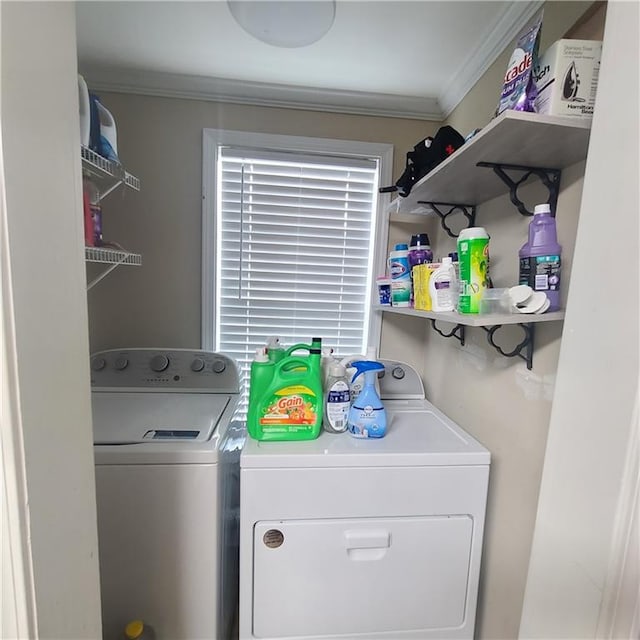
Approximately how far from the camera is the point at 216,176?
5.73 ft

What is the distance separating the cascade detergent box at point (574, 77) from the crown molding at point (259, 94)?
1041 mm

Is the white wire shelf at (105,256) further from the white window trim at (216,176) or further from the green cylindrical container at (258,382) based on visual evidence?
the green cylindrical container at (258,382)

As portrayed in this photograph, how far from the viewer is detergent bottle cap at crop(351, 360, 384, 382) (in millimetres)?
1256

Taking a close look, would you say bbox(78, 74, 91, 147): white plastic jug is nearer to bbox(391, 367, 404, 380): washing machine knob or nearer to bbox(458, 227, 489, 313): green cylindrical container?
bbox(458, 227, 489, 313): green cylindrical container

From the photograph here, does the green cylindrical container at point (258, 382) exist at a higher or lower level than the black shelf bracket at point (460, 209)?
lower

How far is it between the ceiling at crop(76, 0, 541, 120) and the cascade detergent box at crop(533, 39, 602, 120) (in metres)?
0.51

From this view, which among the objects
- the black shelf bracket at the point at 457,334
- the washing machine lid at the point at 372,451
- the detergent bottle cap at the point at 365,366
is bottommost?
the washing machine lid at the point at 372,451

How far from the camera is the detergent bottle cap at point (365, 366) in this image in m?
1.26

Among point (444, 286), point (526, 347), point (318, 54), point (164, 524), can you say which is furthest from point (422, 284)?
point (164, 524)

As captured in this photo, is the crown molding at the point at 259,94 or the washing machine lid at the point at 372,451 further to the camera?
the crown molding at the point at 259,94

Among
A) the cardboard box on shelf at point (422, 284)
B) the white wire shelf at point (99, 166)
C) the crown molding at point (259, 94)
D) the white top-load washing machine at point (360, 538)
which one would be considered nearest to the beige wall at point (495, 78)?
the crown molding at point (259, 94)

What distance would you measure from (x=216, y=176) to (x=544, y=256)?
4.93ft

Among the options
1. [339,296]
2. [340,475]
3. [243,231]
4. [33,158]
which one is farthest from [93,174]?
[340,475]

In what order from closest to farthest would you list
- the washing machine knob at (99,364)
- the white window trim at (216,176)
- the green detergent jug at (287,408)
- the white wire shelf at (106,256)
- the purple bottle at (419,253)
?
the white wire shelf at (106,256), the green detergent jug at (287,408), the purple bottle at (419,253), the washing machine knob at (99,364), the white window trim at (216,176)
